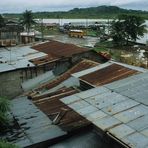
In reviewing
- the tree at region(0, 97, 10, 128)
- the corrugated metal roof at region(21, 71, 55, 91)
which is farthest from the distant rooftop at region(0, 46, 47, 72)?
the tree at region(0, 97, 10, 128)

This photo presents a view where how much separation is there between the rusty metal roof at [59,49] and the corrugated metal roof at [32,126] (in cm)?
985

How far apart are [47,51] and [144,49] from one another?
89.1 feet

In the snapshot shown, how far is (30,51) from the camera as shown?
28.2 meters

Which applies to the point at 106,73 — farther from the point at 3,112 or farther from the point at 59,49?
the point at 59,49

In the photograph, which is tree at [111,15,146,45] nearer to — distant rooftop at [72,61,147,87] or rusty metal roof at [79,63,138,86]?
distant rooftop at [72,61,147,87]

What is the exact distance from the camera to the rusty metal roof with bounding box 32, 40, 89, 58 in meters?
24.3

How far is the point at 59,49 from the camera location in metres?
26.5

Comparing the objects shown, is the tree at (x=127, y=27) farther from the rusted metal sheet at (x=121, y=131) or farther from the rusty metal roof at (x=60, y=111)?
the rusted metal sheet at (x=121, y=131)

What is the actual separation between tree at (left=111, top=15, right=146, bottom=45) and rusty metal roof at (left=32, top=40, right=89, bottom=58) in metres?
23.7

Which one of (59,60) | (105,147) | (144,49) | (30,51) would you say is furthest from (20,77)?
(144,49)

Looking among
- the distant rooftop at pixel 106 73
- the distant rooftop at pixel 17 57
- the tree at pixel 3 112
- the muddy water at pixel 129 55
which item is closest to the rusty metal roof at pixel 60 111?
the distant rooftop at pixel 106 73

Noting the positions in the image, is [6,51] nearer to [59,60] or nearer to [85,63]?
[59,60]

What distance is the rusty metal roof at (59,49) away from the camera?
24.3 meters

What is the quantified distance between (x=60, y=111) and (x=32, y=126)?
1403 millimetres
